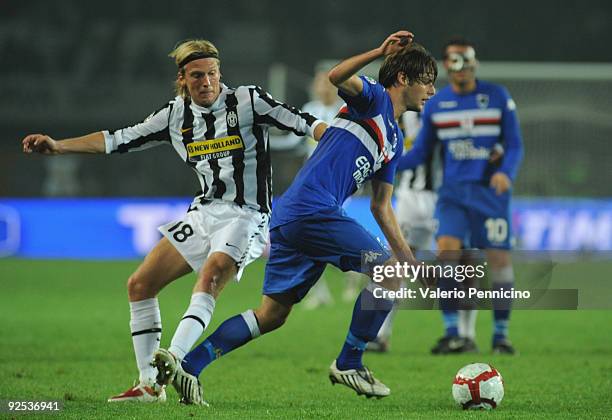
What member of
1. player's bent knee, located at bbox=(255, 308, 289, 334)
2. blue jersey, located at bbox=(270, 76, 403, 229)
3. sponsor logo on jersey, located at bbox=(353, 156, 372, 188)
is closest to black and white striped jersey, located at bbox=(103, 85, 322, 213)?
blue jersey, located at bbox=(270, 76, 403, 229)

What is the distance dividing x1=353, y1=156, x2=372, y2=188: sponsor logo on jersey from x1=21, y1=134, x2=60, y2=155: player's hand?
1469 mm

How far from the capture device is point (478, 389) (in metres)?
5.45

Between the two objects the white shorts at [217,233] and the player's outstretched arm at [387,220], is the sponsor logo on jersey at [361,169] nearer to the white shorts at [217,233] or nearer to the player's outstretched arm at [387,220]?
the player's outstretched arm at [387,220]

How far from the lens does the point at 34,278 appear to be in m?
13.8

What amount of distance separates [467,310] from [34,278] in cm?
684

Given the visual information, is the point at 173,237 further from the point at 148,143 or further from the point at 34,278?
the point at 34,278

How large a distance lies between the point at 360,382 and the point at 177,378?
2.93ft

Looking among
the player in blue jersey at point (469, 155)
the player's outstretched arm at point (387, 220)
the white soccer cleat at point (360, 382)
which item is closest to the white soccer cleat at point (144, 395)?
the white soccer cleat at point (360, 382)

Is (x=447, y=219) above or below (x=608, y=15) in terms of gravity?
below

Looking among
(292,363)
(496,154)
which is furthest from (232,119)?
(496,154)

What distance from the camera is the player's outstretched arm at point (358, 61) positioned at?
493cm

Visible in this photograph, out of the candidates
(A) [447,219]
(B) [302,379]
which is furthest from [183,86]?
(A) [447,219]

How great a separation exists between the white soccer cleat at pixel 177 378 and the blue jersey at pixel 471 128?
3.39 metres

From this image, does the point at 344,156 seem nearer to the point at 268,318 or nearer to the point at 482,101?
the point at 268,318
